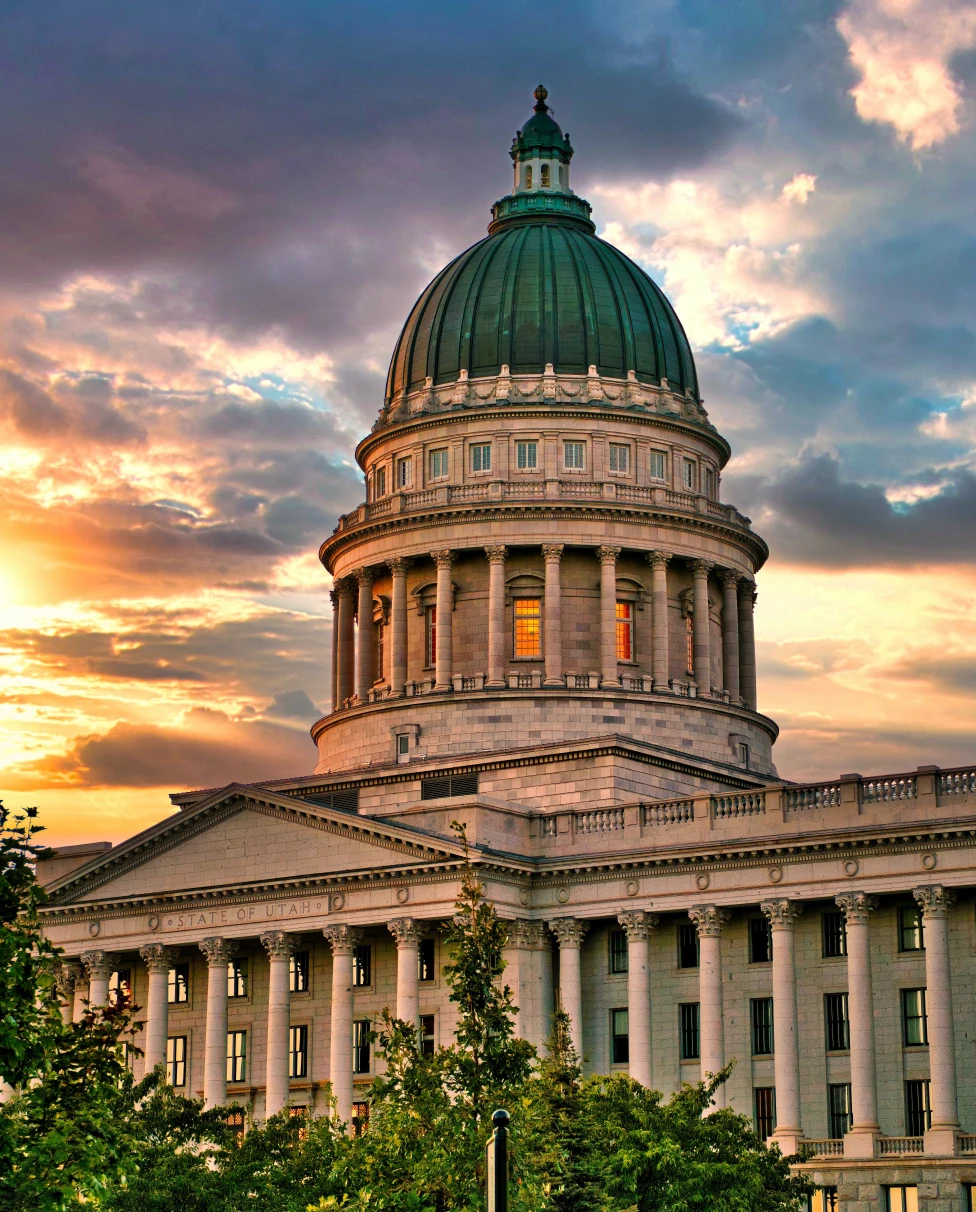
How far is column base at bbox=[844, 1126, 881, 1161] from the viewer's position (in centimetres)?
6844

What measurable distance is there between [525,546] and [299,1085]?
25.7 m

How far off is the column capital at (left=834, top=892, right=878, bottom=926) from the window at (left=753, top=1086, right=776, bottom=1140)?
644 centimetres

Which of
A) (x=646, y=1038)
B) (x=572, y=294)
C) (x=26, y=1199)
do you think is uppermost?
(x=572, y=294)

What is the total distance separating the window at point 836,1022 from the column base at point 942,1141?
183 inches

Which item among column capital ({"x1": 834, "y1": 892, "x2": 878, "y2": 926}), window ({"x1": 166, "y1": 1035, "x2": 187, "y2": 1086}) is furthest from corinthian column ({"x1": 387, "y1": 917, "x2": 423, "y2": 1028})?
column capital ({"x1": 834, "y1": 892, "x2": 878, "y2": 926})

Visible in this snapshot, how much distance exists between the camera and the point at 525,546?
9481 centimetres

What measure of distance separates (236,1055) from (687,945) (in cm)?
1822

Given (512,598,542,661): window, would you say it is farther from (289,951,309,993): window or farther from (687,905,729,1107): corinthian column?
(687,905,729,1107): corinthian column

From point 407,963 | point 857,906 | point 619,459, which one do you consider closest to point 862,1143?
point 857,906

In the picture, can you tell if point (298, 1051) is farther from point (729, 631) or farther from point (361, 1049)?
point (729, 631)

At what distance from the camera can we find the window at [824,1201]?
6850 cm

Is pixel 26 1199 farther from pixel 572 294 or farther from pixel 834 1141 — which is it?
pixel 572 294

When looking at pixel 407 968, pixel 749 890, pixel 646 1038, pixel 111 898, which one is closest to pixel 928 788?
pixel 749 890

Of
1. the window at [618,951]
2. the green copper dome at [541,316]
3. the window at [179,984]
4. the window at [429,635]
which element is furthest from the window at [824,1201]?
the green copper dome at [541,316]
